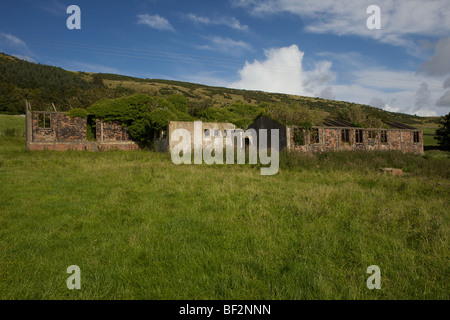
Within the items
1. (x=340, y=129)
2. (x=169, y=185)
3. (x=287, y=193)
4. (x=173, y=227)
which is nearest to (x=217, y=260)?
(x=173, y=227)

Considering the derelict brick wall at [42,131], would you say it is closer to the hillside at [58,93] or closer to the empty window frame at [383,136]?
the hillside at [58,93]

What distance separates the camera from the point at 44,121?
21.6 m

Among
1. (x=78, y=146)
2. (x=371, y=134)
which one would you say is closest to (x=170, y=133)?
(x=78, y=146)

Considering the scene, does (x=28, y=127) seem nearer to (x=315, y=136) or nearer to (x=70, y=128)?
(x=70, y=128)

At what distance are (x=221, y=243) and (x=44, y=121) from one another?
25017 mm

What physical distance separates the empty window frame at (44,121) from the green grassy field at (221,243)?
60.6ft

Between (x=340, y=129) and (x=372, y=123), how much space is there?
21.4 ft

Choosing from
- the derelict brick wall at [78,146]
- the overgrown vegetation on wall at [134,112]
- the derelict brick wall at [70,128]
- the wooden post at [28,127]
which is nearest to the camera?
the wooden post at [28,127]

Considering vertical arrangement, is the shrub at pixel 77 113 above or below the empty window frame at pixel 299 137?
above

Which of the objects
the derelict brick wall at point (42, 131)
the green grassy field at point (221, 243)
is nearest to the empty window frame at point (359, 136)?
the green grassy field at point (221, 243)

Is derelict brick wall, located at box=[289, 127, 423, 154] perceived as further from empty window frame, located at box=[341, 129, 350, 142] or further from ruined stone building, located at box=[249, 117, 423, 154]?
empty window frame, located at box=[341, 129, 350, 142]

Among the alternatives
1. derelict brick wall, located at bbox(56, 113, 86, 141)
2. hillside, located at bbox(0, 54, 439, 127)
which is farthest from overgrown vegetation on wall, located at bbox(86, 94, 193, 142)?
hillside, located at bbox(0, 54, 439, 127)

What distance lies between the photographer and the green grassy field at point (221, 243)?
261 centimetres

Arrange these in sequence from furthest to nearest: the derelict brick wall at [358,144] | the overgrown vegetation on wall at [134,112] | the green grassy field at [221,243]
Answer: the overgrown vegetation on wall at [134,112], the derelict brick wall at [358,144], the green grassy field at [221,243]
